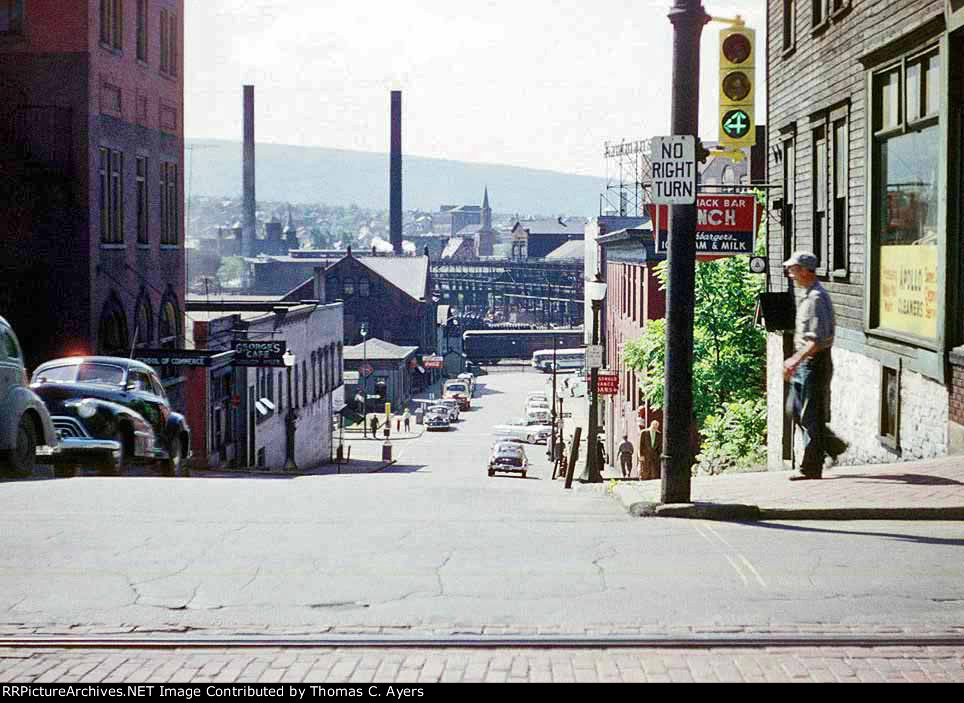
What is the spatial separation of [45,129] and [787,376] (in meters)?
27.1

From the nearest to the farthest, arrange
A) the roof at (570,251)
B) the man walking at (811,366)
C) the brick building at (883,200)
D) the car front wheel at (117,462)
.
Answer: the man walking at (811,366) → the brick building at (883,200) → the car front wheel at (117,462) → the roof at (570,251)

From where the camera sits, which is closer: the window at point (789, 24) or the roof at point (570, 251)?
the window at point (789, 24)

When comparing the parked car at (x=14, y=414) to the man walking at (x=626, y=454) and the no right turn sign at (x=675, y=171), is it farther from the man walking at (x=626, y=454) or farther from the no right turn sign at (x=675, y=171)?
the man walking at (x=626, y=454)

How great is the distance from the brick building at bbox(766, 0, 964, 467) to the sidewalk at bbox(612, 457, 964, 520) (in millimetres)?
1699

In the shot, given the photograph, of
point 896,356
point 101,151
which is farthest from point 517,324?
point 896,356

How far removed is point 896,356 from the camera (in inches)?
664

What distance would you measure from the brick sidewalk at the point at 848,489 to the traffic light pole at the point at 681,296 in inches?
18.8

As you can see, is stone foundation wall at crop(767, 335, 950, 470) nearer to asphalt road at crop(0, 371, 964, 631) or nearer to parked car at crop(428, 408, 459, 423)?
asphalt road at crop(0, 371, 964, 631)

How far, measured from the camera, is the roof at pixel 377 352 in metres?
111

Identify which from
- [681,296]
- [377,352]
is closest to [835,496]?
[681,296]

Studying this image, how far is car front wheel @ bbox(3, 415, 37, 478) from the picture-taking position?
17.0 metres

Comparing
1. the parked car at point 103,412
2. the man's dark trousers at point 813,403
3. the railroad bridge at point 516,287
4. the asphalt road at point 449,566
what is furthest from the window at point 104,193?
the railroad bridge at point 516,287

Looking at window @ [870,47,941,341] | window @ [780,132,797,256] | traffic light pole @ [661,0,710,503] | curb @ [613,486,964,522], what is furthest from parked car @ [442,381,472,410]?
curb @ [613,486,964,522]

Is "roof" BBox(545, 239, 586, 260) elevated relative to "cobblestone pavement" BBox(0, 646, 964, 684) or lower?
elevated
